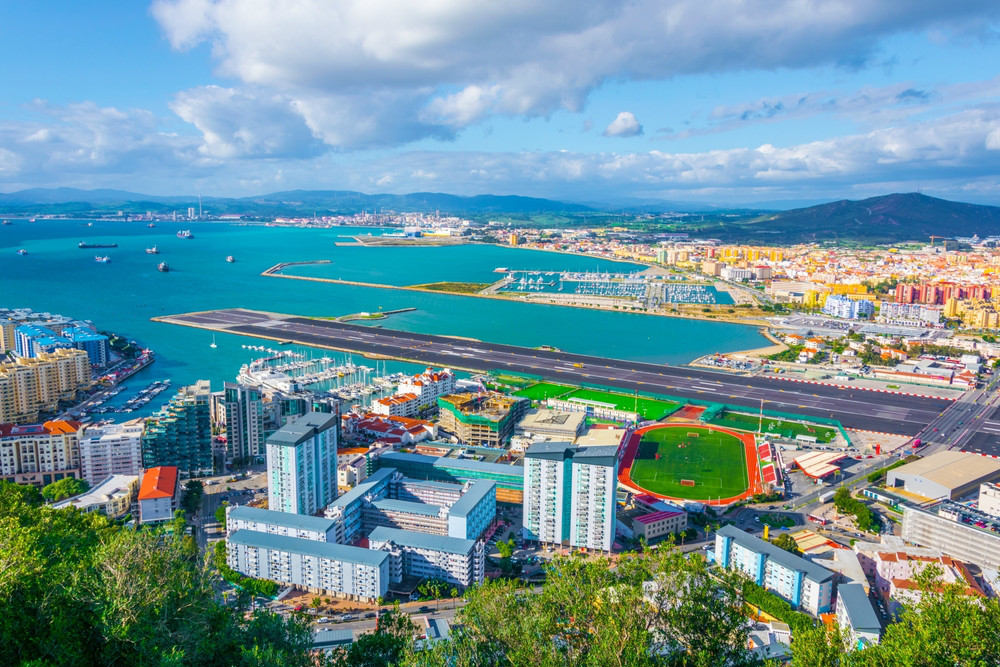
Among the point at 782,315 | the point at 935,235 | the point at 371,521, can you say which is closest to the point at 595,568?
the point at 371,521

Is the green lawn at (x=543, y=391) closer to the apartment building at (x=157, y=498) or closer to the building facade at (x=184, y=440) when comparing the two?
the building facade at (x=184, y=440)

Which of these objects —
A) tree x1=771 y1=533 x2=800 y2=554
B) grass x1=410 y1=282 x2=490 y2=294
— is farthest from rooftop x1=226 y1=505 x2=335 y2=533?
grass x1=410 y1=282 x2=490 y2=294

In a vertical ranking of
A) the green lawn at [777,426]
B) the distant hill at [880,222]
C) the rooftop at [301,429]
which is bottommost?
the green lawn at [777,426]

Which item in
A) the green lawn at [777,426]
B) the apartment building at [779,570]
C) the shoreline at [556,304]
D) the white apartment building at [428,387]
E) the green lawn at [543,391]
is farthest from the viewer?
the shoreline at [556,304]

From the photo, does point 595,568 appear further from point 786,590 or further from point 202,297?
point 202,297

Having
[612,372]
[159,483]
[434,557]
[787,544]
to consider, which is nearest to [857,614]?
[787,544]

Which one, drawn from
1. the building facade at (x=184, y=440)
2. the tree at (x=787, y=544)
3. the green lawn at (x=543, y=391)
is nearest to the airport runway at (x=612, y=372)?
the green lawn at (x=543, y=391)
